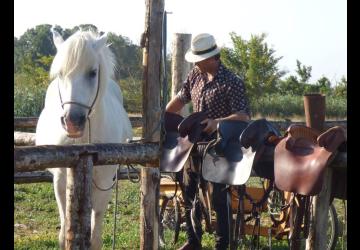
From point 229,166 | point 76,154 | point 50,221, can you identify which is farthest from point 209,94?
point 50,221

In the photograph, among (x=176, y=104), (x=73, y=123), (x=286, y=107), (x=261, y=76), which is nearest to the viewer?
(x=73, y=123)

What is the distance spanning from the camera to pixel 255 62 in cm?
3622

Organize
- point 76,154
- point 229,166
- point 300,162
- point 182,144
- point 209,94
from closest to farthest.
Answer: point 76,154 → point 300,162 → point 229,166 → point 182,144 → point 209,94

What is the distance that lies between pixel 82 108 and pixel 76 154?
0.91 metres

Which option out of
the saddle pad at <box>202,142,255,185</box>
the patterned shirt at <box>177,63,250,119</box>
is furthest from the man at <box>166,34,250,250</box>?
the saddle pad at <box>202,142,255,185</box>

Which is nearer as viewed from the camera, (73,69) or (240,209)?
(240,209)

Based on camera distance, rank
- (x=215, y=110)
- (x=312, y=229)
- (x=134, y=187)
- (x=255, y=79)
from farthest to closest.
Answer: (x=255, y=79) → (x=134, y=187) → (x=215, y=110) → (x=312, y=229)

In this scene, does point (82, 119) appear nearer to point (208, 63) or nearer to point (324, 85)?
point (208, 63)

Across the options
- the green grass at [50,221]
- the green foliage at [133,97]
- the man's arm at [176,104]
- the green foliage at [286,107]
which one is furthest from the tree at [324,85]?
the man's arm at [176,104]

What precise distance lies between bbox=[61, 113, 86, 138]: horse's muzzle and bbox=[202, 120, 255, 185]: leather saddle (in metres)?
0.84
